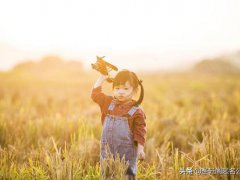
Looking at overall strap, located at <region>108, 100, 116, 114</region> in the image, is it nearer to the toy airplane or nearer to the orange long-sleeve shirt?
the orange long-sleeve shirt

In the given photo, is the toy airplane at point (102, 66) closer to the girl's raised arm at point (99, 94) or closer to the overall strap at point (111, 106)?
the girl's raised arm at point (99, 94)

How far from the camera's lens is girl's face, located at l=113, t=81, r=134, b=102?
2.53 metres

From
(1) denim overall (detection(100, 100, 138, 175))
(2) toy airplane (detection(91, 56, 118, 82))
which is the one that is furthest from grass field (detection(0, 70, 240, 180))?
(2) toy airplane (detection(91, 56, 118, 82))

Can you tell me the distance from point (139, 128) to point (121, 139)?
158mm

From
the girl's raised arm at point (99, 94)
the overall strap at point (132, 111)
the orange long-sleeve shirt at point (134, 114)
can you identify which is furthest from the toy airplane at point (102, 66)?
the overall strap at point (132, 111)

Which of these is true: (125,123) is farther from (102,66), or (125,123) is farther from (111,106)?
(102,66)

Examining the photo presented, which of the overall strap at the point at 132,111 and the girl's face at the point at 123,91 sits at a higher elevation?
the girl's face at the point at 123,91

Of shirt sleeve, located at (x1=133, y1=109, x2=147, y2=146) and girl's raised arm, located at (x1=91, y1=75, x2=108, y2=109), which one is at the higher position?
girl's raised arm, located at (x1=91, y1=75, x2=108, y2=109)

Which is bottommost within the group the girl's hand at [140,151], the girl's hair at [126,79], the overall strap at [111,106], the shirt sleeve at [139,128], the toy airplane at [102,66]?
the girl's hand at [140,151]

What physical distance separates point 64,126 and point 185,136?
5.07 feet

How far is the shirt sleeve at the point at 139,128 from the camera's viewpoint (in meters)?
2.47

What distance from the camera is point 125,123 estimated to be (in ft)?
8.21

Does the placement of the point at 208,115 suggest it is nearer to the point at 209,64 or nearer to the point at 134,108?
the point at 134,108

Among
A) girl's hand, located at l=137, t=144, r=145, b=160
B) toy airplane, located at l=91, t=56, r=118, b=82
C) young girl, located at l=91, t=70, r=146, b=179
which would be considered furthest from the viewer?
toy airplane, located at l=91, t=56, r=118, b=82
